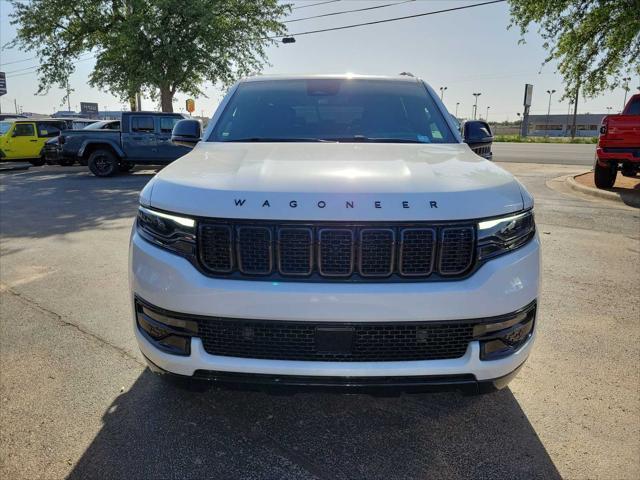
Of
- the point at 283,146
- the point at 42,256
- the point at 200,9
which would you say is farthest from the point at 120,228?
the point at 200,9

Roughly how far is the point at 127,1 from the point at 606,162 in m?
19.0

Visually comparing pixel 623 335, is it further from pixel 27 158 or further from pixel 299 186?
pixel 27 158

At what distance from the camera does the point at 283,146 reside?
2.97m

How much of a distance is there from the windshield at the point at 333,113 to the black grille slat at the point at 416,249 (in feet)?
4.34

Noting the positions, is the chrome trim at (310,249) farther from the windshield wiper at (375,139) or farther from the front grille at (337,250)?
the windshield wiper at (375,139)

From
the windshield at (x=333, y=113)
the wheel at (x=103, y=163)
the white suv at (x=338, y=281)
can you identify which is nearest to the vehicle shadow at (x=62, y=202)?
the wheel at (x=103, y=163)

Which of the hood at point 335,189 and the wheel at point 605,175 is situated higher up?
the hood at point 335,189

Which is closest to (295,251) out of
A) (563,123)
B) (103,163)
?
(103,163)

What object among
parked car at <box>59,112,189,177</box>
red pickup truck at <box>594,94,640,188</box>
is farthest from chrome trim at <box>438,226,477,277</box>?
parked car at <box>59,112,189,177</box>

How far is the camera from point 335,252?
2057 millimetres

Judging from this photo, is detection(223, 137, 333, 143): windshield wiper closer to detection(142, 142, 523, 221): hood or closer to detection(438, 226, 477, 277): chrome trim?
detection(142, 142, 523, 221): hood

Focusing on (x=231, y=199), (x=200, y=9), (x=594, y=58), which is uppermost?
(x=200, y=9)

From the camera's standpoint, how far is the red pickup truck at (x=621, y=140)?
9.80 m

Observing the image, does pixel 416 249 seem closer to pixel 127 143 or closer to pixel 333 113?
pixel 333 113
